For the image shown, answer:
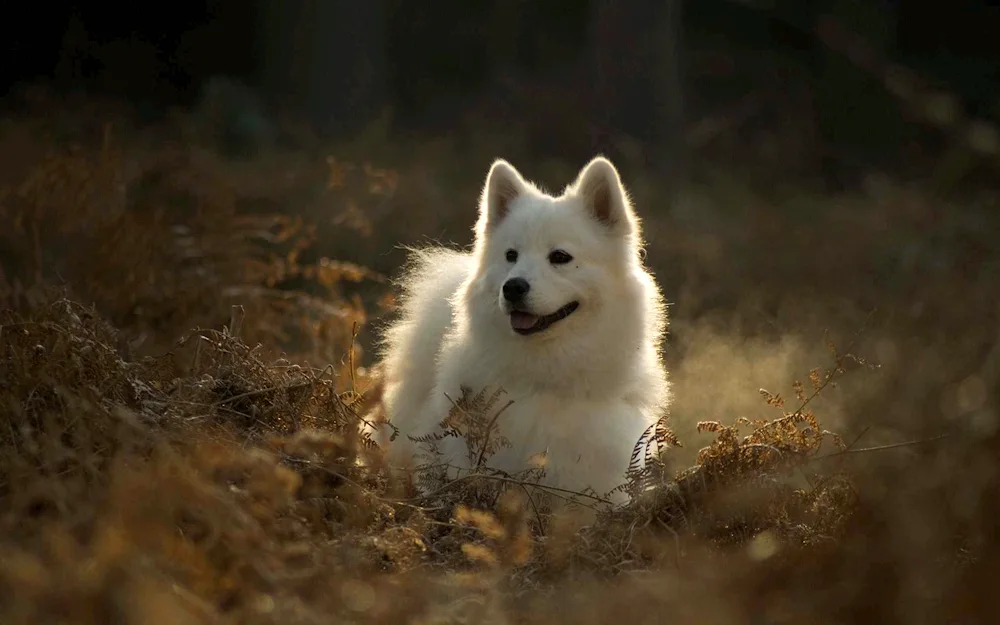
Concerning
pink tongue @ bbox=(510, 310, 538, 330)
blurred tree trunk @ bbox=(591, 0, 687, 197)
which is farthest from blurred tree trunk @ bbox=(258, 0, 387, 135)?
pink tongue @ bbox=(510, 310, 538, 330)

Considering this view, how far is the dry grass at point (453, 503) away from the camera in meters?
2.44

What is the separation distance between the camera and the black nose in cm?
471

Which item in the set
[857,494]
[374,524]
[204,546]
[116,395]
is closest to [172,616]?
[204,546]

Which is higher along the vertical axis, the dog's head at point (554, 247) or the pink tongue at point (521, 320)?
the dog's head at point (554, 247)

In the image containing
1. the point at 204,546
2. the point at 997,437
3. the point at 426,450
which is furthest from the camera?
the point at 426,450

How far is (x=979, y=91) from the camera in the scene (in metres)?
15.9

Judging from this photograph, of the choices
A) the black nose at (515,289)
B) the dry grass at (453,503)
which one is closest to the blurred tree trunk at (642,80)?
the dry grass at (453,503)

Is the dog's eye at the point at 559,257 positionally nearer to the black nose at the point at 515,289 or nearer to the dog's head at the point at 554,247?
the dog's head at the point at 554,247

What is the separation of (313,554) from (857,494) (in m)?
1.47

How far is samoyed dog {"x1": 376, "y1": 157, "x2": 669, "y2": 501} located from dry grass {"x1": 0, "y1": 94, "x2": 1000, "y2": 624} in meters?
0.20

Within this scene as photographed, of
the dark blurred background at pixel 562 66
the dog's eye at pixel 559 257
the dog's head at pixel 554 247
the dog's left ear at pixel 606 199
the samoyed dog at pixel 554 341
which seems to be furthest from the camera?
the dark blurred background at pixel 562 66

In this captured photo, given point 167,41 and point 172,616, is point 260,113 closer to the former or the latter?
point 167,41

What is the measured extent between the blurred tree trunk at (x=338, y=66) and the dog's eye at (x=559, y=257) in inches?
480

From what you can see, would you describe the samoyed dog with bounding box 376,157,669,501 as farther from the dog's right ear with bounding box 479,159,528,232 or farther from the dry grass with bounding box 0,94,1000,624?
the dry grass with bounding box 0,94,1000,624
